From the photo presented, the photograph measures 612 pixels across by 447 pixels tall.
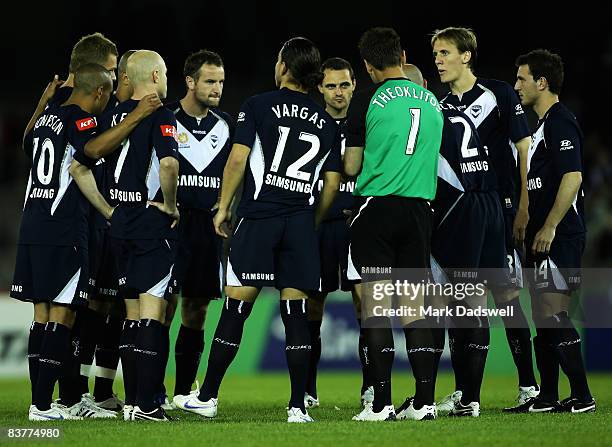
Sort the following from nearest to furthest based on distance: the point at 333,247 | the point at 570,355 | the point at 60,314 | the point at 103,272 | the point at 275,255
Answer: the point at 275,255
the point at 60,314
the point at 570,355
the point at 103,272
the point at 333,247

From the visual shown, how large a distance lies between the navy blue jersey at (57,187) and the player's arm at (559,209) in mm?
3702

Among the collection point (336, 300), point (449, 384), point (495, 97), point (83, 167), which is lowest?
point (449, 384)

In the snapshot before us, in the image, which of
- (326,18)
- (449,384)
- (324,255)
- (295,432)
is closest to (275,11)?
(326,18)

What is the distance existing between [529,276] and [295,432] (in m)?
2.96

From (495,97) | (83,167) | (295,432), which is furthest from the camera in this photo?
(495,97)

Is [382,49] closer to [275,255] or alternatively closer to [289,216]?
[289,216]

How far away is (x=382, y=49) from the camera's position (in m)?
7.85

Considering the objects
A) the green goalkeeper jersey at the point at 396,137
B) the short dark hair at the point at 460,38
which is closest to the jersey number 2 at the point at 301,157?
the green goalkeeper jersey at the point at 396,137

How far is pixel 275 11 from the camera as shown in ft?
73.8

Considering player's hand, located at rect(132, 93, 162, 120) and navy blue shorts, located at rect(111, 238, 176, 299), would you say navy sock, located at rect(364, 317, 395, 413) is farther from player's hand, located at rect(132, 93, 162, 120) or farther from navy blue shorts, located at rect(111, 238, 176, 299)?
player's hand, located at rect(132, 93, 162, 120)

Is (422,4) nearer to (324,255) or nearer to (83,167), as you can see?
(324,255)

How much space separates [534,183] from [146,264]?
11.5 ft

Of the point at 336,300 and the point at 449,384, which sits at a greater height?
the point at 336,300

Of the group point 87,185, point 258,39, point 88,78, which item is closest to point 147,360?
point 87,185
